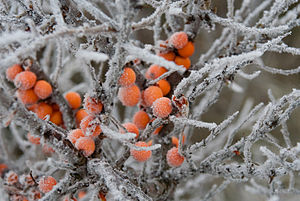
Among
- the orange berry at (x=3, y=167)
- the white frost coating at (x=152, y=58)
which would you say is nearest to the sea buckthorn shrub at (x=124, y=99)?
the white frost coating at (x=152, y=58)

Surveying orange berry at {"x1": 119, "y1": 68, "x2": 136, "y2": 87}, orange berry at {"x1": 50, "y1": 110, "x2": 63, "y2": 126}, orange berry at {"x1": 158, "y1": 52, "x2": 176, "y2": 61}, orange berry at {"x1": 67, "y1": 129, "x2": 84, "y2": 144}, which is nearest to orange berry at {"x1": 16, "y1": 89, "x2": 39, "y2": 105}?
orange berry at {"x1": 50, "y1": 110, "x2": 63, "y2": 126}

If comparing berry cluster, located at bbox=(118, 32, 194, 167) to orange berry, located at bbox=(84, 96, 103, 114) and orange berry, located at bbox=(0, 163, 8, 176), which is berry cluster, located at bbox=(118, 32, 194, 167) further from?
orange berry, located at bbox=(0, 163, 8, 176)

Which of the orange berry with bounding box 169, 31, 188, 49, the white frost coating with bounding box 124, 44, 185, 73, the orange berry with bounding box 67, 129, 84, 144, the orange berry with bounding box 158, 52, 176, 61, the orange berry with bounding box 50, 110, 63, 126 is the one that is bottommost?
the orange berry with bounding box 50, 110, 63, 126

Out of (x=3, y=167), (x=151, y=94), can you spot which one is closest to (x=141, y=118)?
(x=151, y=94)

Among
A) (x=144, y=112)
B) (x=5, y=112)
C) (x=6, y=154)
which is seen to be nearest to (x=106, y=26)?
(x=5, y=112)

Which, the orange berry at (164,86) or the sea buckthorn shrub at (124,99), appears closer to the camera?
the sea buckthorn shrub at (124,99)

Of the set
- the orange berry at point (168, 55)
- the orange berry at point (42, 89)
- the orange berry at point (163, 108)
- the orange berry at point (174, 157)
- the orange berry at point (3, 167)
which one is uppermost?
the orange berry at point (168, 55)

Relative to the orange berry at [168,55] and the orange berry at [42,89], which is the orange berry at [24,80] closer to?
the orange berry at [42,89]
